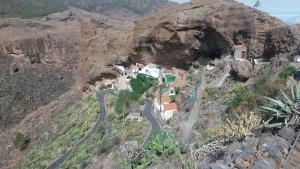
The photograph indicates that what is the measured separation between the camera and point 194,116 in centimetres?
A: 1883

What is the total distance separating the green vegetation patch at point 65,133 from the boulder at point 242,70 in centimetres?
1110

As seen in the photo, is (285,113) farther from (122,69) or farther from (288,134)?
(122,69)

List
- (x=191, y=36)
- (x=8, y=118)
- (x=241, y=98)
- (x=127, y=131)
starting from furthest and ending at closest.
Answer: (x=8, y=118) → (x=191, y=36) → (x=127, y=131) → (x=241, y=98)

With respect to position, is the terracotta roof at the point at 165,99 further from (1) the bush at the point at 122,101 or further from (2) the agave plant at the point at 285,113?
(2) the agave plant at the point at 285,113

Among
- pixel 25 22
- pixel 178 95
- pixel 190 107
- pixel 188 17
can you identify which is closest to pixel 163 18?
pixel 188 17

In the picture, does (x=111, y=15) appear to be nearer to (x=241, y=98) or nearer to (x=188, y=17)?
(x=188, y=17)

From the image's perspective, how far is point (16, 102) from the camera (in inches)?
2158

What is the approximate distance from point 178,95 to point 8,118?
1218 inches

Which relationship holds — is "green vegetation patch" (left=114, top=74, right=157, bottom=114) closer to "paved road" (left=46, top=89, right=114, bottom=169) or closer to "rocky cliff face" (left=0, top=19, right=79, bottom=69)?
"paved road" (left=46, top=89, right=114, bottom=169)

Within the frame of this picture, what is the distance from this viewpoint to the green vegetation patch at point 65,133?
26.2 metres

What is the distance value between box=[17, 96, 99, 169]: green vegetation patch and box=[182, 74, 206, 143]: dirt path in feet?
29.1

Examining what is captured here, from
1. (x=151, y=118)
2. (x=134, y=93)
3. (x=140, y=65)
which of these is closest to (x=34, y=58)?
(x=140, y=65)

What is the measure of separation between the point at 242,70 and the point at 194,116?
5.32m

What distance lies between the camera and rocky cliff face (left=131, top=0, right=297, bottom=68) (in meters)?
24.6
